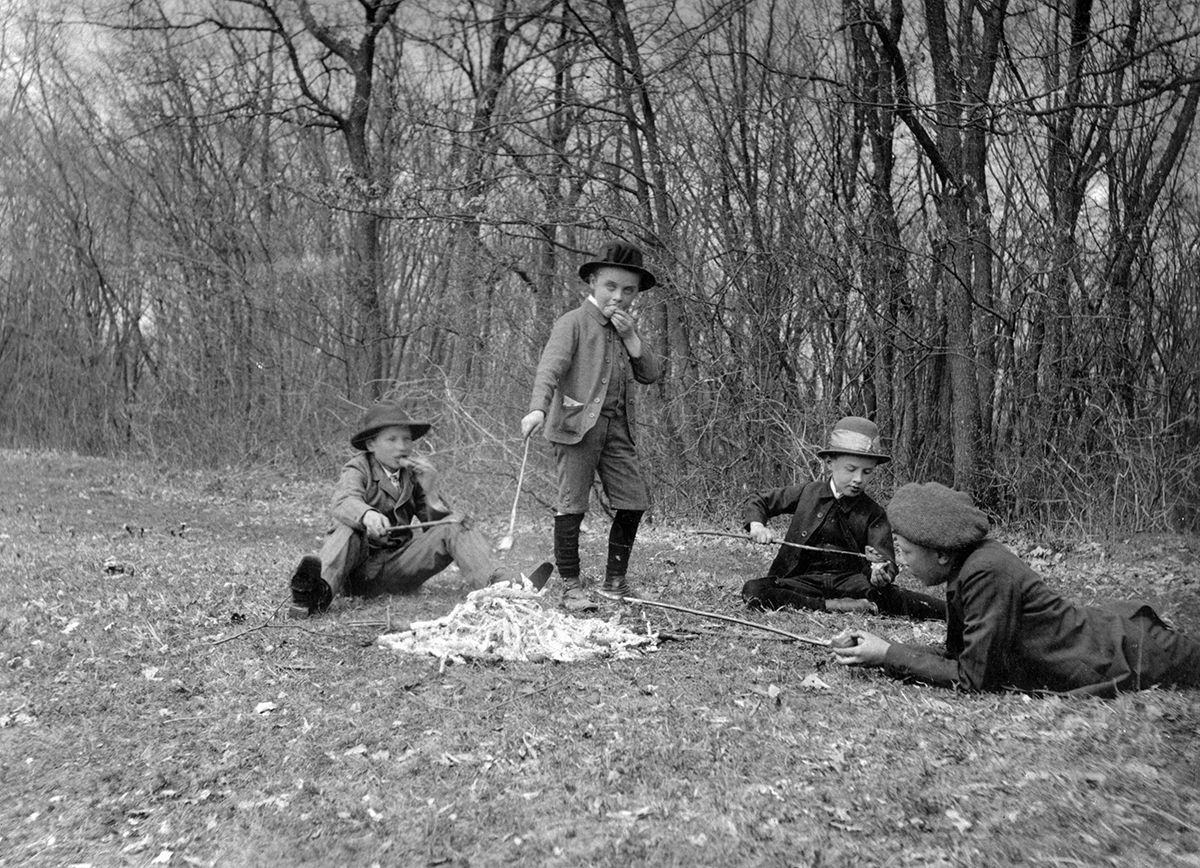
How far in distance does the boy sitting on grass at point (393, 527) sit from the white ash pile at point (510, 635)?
0.85 metres

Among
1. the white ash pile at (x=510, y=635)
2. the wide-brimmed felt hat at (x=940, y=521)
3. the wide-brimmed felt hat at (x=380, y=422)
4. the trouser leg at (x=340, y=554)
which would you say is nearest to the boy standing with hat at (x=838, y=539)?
the white ash pile at (x=510, y=635)

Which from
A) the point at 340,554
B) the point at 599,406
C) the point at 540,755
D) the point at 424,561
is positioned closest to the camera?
the point at 540,755

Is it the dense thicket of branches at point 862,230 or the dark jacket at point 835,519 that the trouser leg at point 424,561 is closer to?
the dark jacket at point 835,519

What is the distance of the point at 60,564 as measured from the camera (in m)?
8.23

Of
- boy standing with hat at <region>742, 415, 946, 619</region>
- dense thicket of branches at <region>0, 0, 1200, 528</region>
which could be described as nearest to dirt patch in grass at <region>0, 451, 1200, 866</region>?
boy standing with hat at <region>742, 415, 946, 619</region>

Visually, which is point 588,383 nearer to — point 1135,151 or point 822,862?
point 822,862

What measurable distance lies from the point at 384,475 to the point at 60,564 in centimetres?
299

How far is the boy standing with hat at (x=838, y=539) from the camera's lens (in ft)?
20.9

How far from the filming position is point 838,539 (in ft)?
21.3

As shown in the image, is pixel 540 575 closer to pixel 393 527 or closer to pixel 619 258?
pixel 393 527

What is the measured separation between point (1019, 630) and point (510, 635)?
81.4 inches

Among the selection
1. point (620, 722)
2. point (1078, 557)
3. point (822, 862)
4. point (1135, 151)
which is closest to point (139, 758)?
point (620, 722)

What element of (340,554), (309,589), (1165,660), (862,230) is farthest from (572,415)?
(862,230)

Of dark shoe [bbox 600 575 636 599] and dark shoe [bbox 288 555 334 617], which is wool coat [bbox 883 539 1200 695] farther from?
dark shoe [bbox 288 555 334 617]
